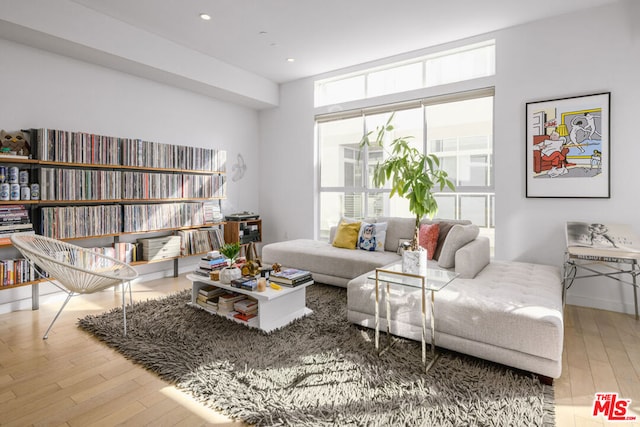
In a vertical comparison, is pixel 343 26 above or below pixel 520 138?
above

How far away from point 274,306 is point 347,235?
166cm

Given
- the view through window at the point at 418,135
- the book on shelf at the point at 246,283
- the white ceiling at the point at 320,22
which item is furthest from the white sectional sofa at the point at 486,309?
the white ceiling at the point at 320,22

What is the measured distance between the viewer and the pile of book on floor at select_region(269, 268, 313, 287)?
9.23 feet

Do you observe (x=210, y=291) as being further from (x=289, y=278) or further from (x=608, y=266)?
(x=608, y=266)

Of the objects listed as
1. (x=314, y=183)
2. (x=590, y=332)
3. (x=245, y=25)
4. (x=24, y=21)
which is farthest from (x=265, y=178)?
(x=590, y=332)

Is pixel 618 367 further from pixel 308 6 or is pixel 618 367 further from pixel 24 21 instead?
pixel 24 21

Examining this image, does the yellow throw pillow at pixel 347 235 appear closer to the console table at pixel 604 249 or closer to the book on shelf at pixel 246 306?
the book on shelf at pixel 246 306

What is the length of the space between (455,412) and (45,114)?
4.33m

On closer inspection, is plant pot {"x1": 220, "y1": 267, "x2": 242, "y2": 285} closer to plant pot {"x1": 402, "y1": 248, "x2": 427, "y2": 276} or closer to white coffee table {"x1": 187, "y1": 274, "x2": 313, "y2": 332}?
white coffee table {"x1": 187, "y1": 274, "x2": 313, "y2": 332}

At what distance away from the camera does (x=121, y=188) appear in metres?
3.77

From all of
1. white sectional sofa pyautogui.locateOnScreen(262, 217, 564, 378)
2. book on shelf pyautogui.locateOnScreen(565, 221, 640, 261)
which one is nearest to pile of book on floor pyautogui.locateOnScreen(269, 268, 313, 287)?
white sectional sofa pyautogui.locateOnScreen(262, 217, 564, 378)

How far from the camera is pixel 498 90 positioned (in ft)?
12.4

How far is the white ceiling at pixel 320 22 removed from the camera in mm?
3244

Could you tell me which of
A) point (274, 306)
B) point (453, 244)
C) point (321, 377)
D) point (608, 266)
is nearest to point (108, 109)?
point (274, 306)
